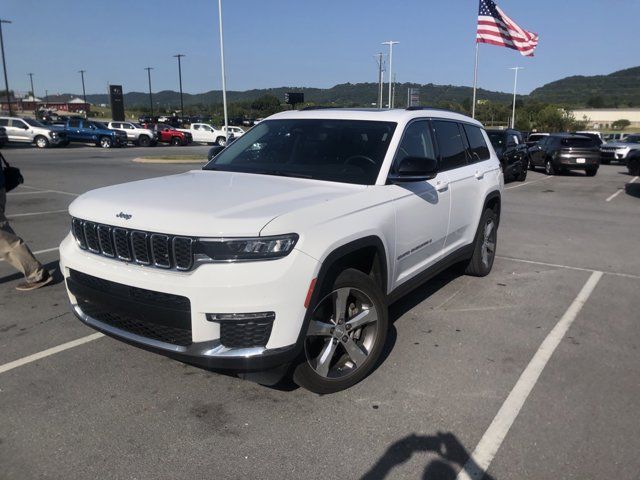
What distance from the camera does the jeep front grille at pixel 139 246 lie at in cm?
290

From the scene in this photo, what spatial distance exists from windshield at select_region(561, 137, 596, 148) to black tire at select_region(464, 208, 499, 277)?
15725mm

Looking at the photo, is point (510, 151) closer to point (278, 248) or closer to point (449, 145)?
point (449, 145)

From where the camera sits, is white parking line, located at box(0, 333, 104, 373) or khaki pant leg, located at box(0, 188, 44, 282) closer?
white parking line, located at box(0, 333, 104, 373)

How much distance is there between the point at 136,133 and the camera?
1465 inches

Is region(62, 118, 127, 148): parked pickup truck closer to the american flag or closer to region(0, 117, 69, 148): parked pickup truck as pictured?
region(0, 117, 69, 148): parked pickup truck

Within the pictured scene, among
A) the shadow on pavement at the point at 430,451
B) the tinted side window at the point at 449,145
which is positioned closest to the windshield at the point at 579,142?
the tinted side window at the point at 449,145

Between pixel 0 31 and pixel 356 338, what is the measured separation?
182ft

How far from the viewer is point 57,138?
30766 mm

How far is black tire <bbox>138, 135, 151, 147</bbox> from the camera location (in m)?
37.5

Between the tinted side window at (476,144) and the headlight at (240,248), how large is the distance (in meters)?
3.49

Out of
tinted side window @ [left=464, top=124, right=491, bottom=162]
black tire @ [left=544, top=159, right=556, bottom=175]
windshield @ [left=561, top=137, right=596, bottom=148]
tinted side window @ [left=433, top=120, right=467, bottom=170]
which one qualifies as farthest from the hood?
black tire @ [left=544, top=159, right=556, bottom=175]

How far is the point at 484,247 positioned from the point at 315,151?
Answer: 277 centimetres

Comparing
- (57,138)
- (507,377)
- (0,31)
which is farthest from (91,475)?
(0,31)

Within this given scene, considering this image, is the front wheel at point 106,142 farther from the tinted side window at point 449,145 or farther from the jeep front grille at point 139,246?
the jeep front grille at point 139,246
